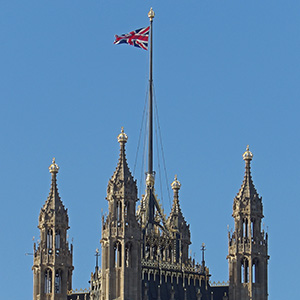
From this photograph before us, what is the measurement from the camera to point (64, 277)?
17550 cm

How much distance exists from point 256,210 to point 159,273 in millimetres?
11032

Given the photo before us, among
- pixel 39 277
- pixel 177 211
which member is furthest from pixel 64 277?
pixel 177 211

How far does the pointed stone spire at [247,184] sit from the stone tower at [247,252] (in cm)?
9

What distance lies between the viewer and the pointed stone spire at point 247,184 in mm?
178625

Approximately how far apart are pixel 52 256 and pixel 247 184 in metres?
19.3

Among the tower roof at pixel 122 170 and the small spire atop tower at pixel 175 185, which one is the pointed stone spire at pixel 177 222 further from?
the tower roof at pixel 122 170

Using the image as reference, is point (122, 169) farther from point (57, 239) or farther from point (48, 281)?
point (48, 281)

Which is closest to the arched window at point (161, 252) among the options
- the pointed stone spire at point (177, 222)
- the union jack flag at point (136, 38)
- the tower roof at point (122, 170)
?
the pointed stone spire at point (177, 222)

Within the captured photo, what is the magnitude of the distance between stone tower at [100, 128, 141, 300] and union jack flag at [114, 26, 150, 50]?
12.9m

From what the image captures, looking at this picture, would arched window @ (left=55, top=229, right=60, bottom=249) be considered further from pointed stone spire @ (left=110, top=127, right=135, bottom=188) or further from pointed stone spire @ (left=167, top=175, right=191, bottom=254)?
pointed stone spire @ (left=167, top=175, right=191, bottom=254)

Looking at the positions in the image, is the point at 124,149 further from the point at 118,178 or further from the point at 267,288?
the point at 267,288

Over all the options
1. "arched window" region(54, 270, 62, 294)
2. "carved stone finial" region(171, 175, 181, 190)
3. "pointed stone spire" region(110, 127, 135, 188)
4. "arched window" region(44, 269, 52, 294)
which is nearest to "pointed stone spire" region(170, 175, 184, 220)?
"carved stone finial" region(171, 175, 181, 190)

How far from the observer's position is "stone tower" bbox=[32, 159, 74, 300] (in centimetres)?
17488

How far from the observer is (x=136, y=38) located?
18412cm
